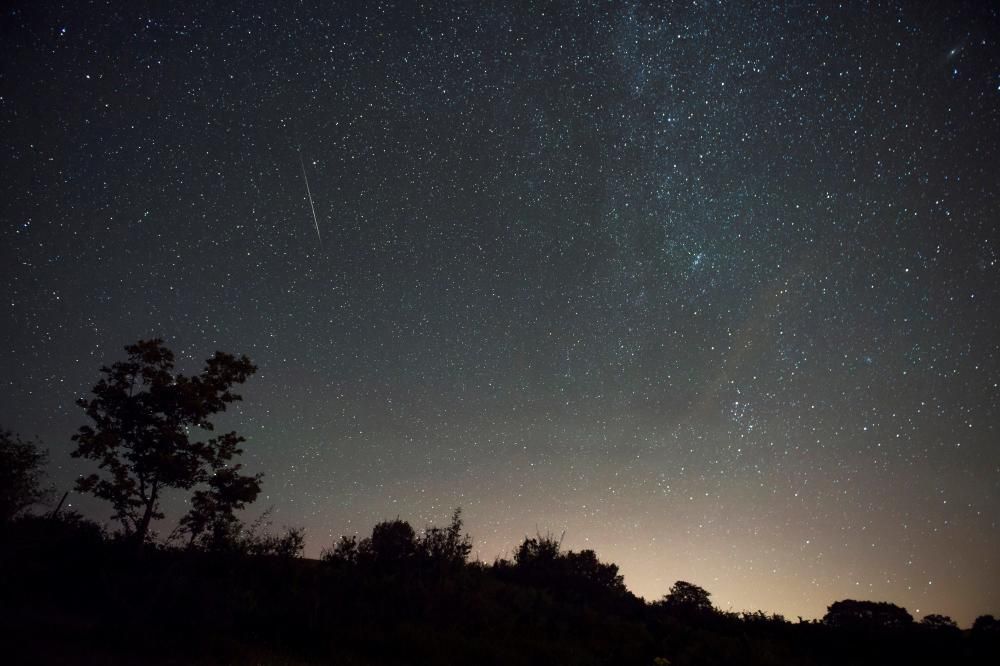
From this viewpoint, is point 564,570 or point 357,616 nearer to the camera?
point 357,616

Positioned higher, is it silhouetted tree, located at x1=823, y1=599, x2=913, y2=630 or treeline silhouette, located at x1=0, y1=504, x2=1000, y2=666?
silhouetted tree, located at x1=823, y1=599, x2=913, y2=630

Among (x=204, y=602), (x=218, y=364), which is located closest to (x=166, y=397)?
(x=218, y=364)

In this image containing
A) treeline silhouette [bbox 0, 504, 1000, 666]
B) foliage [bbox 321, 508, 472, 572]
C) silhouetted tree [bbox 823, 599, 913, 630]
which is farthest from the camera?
silhouetted tree [bbox 823, 599, 913, 630]

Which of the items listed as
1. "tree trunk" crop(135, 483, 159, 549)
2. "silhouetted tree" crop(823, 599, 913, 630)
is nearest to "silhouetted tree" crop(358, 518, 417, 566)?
"tree trunk" crop(135, 483, 159, 549)

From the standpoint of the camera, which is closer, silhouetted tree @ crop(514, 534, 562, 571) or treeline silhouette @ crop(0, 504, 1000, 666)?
treeline silhouette @ crop(0, 504, 1000, 666)

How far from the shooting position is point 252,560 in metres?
14.6

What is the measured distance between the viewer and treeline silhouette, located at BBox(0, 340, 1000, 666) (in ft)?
30.6

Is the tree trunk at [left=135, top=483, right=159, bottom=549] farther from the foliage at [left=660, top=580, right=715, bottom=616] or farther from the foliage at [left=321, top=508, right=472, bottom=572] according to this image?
the foliage at [left=660, top=580, right=715, bottom=616]

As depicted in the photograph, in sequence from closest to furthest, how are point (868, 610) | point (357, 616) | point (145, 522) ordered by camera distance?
point (357, 616), point (145, 522), point (868, 610)

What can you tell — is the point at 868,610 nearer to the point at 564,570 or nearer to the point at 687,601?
the point at 687,601

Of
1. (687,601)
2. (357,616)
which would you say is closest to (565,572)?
(687,601)

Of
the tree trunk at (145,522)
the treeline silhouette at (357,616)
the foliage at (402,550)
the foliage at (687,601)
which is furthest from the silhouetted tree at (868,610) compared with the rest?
the tree trunk at (145,522)

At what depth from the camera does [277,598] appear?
468 inches

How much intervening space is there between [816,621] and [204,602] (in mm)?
16813
